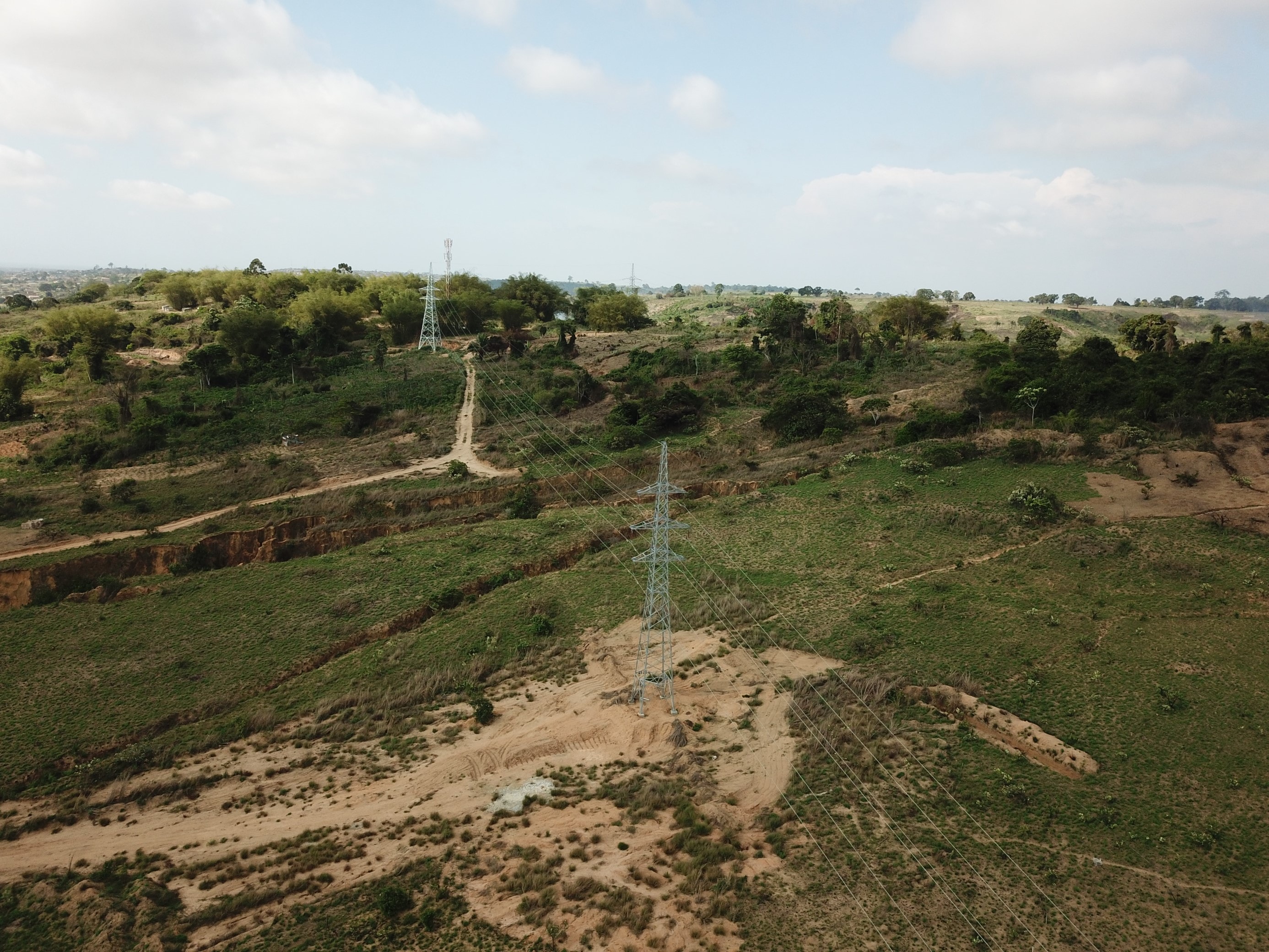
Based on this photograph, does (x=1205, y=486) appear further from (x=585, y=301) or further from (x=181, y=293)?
(x=181, y=293)

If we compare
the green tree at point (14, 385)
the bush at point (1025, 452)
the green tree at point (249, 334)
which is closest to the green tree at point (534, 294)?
the green tree at point (249, 334)

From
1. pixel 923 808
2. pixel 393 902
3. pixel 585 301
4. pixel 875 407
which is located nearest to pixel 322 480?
pixel 393 902

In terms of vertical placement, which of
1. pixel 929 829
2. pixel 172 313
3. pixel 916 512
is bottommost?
pixel 929 829

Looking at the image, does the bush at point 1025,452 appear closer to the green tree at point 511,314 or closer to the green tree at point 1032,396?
the green tree at point 1032,396

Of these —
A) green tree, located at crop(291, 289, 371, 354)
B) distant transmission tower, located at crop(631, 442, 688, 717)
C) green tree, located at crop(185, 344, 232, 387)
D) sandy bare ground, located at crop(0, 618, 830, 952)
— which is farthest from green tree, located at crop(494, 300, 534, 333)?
sandy bare ground, located at crop(0, 618, 830, 952)

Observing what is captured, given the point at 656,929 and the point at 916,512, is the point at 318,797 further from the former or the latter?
the point at 916,512

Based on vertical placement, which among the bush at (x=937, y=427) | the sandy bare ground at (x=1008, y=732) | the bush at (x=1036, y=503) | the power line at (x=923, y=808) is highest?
the bush at (x=937, y=427)

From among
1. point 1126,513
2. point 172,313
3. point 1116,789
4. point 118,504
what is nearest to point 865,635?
point 1116,789
